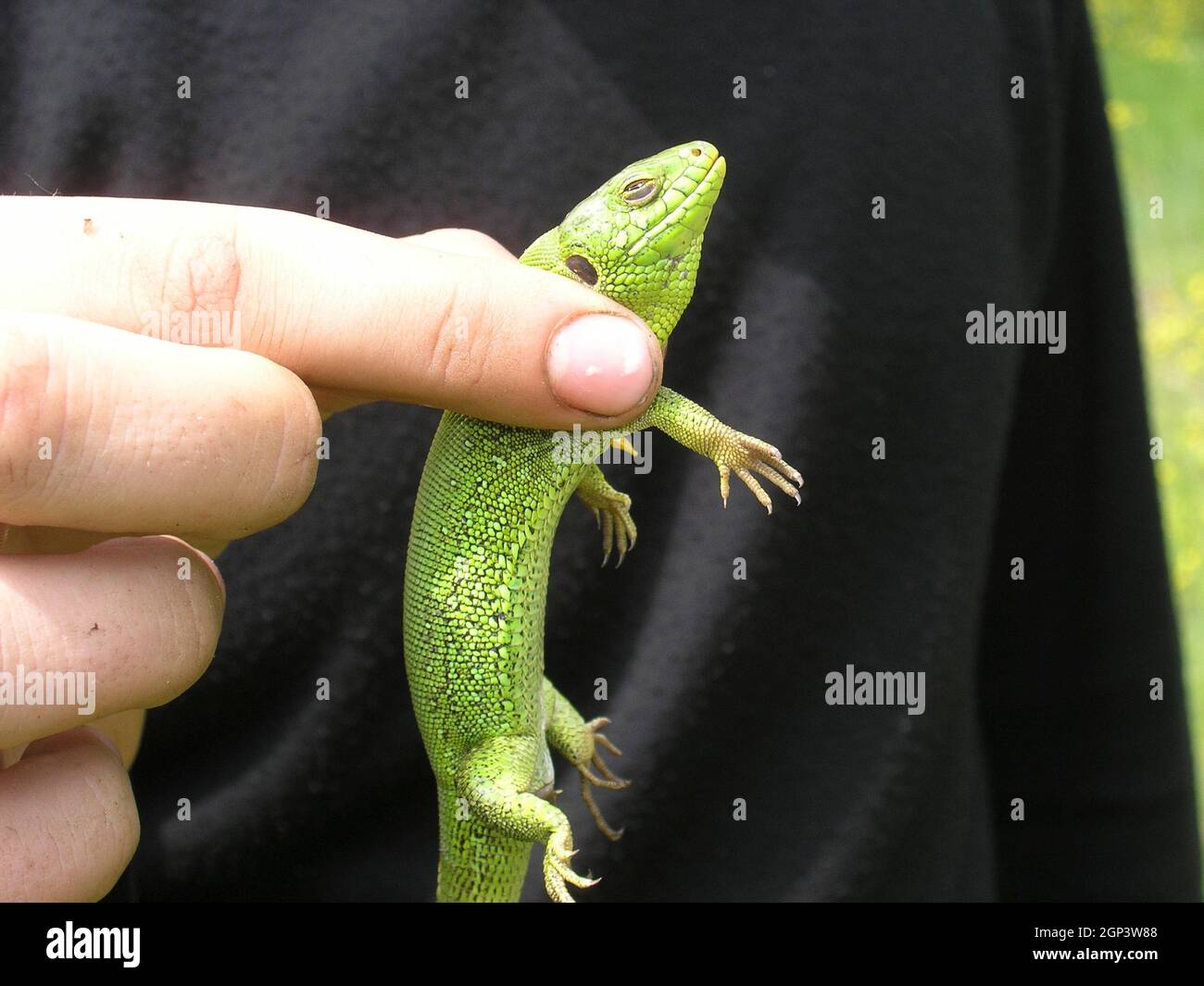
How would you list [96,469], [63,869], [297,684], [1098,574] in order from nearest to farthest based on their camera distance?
[96,469], [63,869], [297,684], [1098,574]

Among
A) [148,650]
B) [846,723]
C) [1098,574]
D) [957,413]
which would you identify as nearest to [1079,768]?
[1098,574]

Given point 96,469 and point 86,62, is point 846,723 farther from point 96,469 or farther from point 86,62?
point 86,62
